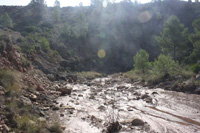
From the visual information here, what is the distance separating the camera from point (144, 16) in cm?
7388

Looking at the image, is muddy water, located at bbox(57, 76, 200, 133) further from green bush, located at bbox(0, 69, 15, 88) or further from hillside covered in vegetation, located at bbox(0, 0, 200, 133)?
green bush, located at bbox(0, 69, 15, 88)

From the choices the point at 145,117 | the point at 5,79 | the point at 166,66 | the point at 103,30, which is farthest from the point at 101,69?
the point at 5,79

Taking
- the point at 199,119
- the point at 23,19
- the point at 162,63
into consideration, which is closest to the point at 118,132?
the point at 199,119

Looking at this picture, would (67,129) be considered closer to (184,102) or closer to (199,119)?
(199,119)

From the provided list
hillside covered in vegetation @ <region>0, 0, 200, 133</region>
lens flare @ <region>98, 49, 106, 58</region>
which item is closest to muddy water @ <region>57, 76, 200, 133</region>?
hillside covered in vegetation @ <region>0, 0, 200, 133</region>

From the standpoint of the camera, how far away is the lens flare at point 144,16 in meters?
71.1

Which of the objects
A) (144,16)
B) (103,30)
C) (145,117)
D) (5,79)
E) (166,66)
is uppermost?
(144,16)

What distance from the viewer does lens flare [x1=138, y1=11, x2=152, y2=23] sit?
71.1m

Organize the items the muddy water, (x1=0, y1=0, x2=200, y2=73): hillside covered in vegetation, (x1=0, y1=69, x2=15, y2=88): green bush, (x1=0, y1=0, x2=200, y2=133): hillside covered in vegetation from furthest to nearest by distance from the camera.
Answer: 1. (x1=0, y1=0, x2=200, y2=73): hillside covered in vegetation
2. (x1=0, y1=69, x2=15, y2=88): green bush
3. (x1=0, y1=0, x2=200, y2=133): hillside covered in vegetation
4. the muddy water

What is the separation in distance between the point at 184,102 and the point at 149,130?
5567mm

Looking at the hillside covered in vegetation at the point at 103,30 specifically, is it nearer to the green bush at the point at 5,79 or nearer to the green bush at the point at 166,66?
the green bush at the point at 166,66

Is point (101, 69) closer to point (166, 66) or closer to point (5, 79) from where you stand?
point (166, 66)

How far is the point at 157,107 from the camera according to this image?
9.44 meters

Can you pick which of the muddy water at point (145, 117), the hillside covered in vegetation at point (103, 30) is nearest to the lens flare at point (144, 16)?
the hillside covered in vegetation at point (103, 30)
